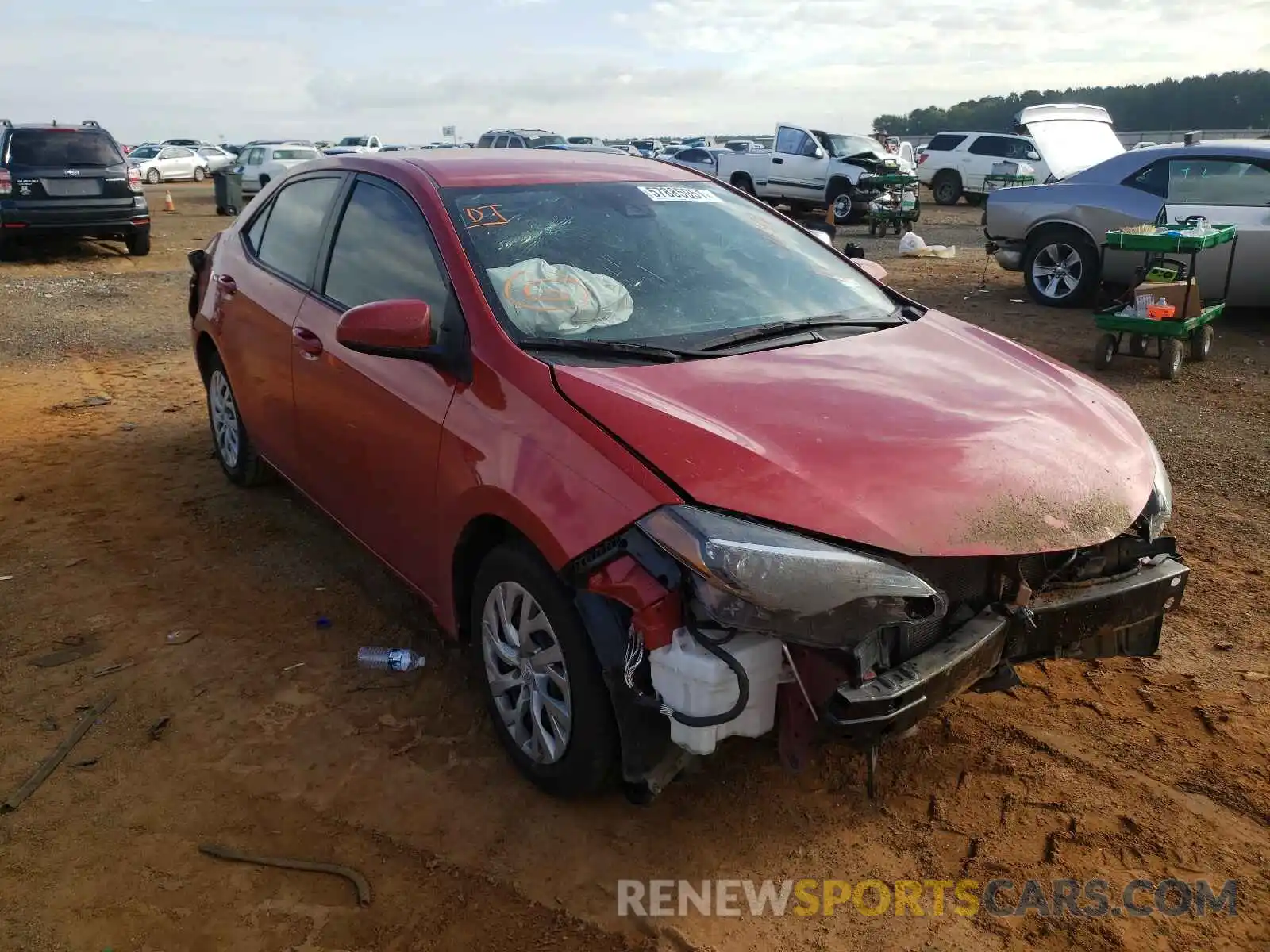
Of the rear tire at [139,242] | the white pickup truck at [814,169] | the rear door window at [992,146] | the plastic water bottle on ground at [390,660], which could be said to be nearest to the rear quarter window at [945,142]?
the rear door window at [992,146]

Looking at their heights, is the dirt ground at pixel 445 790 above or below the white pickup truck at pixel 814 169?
below

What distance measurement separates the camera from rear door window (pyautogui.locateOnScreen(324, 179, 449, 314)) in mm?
3242

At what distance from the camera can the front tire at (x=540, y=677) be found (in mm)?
2533

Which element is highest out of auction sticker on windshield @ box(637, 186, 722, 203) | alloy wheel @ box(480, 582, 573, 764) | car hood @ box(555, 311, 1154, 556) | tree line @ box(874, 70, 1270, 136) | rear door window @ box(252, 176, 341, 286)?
tree line @ box(874, 70, 1270, 136)

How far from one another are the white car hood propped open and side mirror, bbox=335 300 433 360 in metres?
9.63

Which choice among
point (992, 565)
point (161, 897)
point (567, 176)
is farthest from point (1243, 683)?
point (161, 897)

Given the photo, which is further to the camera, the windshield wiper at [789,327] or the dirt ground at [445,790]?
the windshield wiper at [789,327]

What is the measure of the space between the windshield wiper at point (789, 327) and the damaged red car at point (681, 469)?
16 millimetres

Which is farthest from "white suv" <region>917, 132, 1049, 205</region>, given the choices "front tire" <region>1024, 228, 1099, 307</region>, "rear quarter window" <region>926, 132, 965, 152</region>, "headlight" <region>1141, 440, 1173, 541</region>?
"headlight" <region>1141, 440, 1173, 541</region>

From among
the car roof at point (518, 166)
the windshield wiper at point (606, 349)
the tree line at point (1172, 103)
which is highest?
the tree line at point (1172, 103)

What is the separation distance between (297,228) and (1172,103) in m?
74.6

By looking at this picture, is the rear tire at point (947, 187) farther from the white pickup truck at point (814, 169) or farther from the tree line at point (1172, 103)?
the tree line at point (1172, 103)

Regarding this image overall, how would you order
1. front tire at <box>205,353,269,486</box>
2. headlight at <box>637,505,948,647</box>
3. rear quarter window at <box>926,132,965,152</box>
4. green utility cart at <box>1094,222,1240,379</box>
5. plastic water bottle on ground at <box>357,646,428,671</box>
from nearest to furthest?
headlight at <box>637,505,948,647</box>, plastic water bottle on ground at <box>357,646,428,671</box>, front tire at <box>205,353,269,486</box>, green utility cart at <box>1094,222,1240,379</box>, rear quarter window at <box>926,132,965,152</box>

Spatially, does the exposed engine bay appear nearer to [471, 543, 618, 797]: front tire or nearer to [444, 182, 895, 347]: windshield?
[471, 543, 618, 797]: front tire
